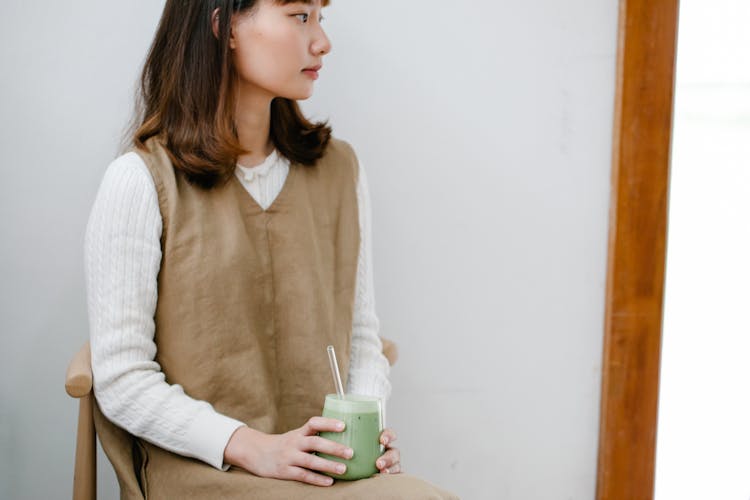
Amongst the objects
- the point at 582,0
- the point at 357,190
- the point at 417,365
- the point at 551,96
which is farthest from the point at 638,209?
the point at 357,190

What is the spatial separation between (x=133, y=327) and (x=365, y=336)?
45 cm

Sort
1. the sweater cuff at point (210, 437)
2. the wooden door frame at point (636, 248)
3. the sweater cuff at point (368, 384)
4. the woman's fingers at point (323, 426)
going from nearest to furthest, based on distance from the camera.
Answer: the woman's fingers at point (323, 426), the sweater cuff at point (210, 437), the sweater cuff at point (368, 384), the wooden door frame at point (636, 248)

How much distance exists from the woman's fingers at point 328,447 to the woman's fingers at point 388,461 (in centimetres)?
5

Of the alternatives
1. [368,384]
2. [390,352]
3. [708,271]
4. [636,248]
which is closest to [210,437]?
[368,384]

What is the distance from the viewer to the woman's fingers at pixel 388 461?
112 cm

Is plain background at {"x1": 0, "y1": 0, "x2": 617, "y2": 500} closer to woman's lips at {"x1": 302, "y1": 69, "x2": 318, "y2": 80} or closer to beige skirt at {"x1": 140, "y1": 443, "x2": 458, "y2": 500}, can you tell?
woman's lips at {"x1": 302, "y1": 69, "x2": 318, "y2": 80}

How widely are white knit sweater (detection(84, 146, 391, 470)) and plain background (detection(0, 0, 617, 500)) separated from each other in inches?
17.6

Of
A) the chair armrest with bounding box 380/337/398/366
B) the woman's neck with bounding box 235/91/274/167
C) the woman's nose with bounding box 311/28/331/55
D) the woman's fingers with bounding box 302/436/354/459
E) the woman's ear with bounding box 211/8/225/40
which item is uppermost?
the woman's ear with bounding box 211/8/225/40

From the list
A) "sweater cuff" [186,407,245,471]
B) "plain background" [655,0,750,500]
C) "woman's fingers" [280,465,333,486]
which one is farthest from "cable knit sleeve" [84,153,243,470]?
"plain background" [655,0,750,500]

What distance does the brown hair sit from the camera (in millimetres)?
1304

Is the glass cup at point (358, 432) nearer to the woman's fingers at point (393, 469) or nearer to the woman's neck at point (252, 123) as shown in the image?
the woman's fingers at point (393, 469)

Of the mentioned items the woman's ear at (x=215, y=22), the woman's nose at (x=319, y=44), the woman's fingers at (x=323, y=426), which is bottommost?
the woman's fingers at (x=323, y=426)

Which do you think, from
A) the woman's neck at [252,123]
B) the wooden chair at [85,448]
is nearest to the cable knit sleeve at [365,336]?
the woman's neck at [252,123]

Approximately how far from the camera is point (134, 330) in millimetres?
1228
